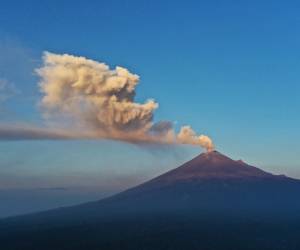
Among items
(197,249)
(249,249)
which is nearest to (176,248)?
(197,249)

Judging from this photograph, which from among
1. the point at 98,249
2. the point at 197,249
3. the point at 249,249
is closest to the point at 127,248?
the point at 98,249

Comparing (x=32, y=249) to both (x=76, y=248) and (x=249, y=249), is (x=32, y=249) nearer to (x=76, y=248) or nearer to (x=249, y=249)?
(x=76, y=248)

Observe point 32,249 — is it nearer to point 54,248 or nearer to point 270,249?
point 54,248

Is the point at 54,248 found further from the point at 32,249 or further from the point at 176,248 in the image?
the point at 176,248

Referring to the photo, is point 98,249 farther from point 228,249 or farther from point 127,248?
point 228,249

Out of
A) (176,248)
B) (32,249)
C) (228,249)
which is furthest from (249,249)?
(32,249)
